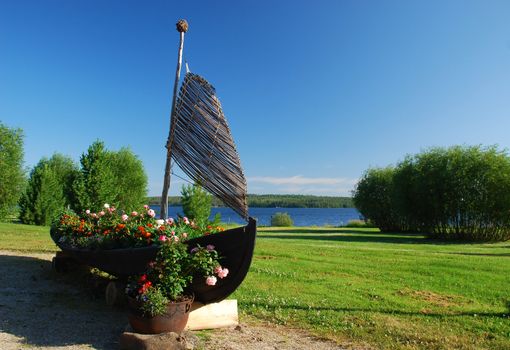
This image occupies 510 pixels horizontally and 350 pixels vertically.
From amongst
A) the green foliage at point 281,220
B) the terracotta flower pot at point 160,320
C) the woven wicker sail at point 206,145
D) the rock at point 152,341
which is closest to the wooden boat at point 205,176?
the woven wicker sail at point 206,145

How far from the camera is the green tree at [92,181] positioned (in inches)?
1383

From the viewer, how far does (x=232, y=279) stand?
6.12 metres

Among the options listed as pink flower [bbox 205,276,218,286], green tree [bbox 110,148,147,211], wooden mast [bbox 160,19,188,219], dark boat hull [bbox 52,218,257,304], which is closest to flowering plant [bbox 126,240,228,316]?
pink flower [bbox 205,276,218,286]

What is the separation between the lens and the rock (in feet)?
17.3

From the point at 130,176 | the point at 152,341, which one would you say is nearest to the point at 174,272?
the point at 152,341

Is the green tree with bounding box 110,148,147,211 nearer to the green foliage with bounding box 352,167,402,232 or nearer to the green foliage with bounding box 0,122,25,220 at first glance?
the green foliage with bounding box 0,122,25,220

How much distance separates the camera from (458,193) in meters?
28.3

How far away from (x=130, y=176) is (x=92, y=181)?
12169mm

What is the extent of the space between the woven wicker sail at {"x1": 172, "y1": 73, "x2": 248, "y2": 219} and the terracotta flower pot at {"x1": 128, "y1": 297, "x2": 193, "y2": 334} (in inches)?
67.1

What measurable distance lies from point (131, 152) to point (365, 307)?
1749 inches

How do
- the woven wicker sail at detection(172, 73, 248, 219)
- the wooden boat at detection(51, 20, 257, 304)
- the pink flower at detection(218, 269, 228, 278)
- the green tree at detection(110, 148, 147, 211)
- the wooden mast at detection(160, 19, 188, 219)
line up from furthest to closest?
the green tree at detection(110, 148, 147, 211)
the wooden mast at detection(160, 19, 188, 219)
the woven wicker sail at detection(172, 73, 248, 219)
the wooden boat at detection(51, 20, 257, 304)
the pink flower at detection(218, 269, 228, 278)

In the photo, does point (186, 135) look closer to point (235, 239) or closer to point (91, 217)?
point (235, 239)

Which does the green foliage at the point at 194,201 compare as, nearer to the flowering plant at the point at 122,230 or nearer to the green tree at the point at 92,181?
the green tree at the point at 92,181

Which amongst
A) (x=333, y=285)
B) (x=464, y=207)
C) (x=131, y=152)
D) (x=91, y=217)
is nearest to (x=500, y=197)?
(x=464, y=207)
